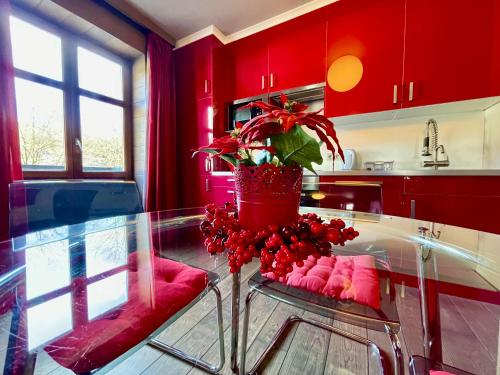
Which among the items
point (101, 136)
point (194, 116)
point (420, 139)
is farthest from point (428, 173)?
point (101, 136)

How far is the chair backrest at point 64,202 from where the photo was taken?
2.82 ft

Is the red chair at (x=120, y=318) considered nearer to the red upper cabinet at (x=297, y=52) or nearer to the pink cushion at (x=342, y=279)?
the pink cushion at (x=342, y=279)

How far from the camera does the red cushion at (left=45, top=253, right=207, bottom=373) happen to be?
445 mm

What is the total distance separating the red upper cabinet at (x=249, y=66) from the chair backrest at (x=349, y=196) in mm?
1312

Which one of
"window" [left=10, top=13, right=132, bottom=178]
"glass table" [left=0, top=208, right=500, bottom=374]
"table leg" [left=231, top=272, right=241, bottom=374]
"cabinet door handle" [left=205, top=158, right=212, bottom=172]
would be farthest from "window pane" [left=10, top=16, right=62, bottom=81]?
"table leg" [left=231, top=272, right=241, bottom=374]

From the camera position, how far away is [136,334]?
20.3 inches

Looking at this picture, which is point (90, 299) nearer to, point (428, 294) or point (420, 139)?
point (428, 294)

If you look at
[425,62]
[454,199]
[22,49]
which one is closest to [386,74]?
[425,62]

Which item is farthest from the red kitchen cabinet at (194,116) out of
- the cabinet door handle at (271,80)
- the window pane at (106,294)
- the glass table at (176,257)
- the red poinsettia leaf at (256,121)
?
the red poinsettia leaf at (256,121)

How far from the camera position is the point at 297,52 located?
2.26m

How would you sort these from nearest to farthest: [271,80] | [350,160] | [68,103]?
[68,103] → [350,160] → [271,80]

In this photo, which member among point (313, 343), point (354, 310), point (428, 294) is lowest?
point (313, 343)

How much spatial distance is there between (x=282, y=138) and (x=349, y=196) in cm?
155

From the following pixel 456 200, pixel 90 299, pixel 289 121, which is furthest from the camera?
pixel 456 200
